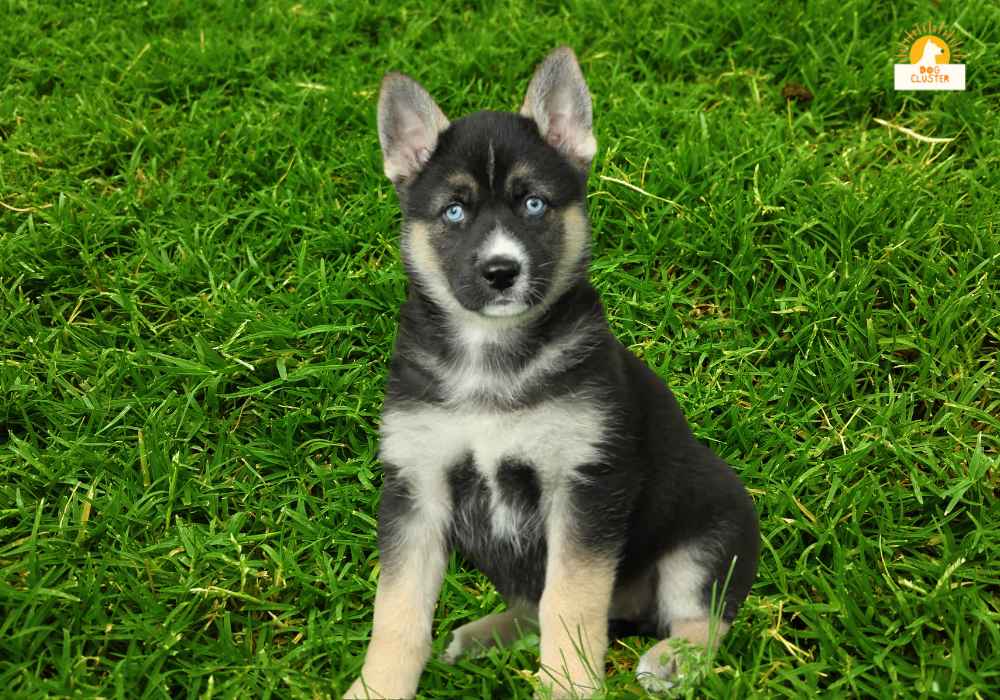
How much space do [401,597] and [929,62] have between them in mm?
4921

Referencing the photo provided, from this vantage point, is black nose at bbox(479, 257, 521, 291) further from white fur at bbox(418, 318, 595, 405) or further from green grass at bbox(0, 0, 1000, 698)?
green grass at bbox(0, 0, 1000, 698)

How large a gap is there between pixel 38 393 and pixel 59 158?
2.07 metres

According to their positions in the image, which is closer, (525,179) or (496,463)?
(496,463)

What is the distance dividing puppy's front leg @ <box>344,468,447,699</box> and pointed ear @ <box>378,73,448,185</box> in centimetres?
104

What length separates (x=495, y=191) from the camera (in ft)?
11.4

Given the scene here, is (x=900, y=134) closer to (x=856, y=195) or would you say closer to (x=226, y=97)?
(x=856, y=195)

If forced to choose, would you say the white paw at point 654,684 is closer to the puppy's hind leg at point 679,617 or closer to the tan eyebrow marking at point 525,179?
the puppy's hind leg at point 679,617

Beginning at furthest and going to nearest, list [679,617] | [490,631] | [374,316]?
[374,316] < [490,631] < [679,617]

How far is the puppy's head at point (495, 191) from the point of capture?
11.2 ft

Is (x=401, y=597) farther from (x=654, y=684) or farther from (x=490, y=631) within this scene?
(x=654, y=684)

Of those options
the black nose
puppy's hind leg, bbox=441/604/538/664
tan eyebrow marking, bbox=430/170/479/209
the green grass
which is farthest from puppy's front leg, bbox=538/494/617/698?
tan eyebrow marking, bbox=430/170/479/209

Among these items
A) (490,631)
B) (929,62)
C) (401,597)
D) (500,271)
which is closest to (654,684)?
(490,631)

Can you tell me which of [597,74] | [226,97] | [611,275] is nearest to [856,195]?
[611,275]

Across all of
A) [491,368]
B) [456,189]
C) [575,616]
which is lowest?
[575,616]
